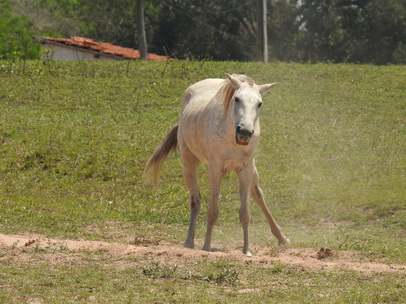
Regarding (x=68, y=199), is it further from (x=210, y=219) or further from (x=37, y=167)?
(x=210, y=219)

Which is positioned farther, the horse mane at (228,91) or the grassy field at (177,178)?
the horse mane at (228,91)

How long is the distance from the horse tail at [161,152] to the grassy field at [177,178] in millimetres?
792

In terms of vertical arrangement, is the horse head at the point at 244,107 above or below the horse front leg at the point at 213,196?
above

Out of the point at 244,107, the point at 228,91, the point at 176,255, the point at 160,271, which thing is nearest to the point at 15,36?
the point at 228,91

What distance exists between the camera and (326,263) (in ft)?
25.1

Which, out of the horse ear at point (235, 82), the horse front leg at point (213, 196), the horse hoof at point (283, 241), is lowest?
the horse hoof at point (283, 241)

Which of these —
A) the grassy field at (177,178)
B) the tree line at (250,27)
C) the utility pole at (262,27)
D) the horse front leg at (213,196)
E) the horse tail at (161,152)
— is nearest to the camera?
the grassy field at (177,178)

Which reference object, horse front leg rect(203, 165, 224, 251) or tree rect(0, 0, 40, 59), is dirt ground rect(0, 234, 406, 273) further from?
tree rect(0, 0, 40, 59)

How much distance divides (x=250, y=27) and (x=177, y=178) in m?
32.2

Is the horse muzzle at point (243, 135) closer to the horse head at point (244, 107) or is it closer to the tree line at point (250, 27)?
the horse head at point (244, 107)

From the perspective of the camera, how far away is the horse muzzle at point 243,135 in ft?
27.0

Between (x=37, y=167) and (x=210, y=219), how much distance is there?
5618 mm

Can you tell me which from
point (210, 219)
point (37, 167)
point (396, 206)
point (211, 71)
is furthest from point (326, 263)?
point (211, 71)

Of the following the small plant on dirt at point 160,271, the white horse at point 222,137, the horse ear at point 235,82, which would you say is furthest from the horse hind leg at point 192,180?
the small plant on dirt at point 160,271
